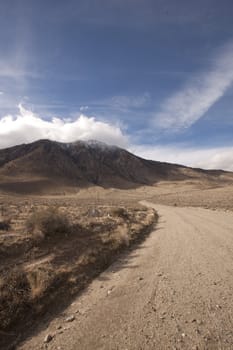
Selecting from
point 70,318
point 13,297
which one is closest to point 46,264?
point 13,297

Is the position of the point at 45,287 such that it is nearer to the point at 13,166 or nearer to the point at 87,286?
the point at 87,286

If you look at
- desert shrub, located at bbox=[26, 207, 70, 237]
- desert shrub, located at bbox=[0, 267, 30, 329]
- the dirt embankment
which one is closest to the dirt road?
the dirt embankment

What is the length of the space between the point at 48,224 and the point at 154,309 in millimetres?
9818

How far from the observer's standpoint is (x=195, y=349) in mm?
4629

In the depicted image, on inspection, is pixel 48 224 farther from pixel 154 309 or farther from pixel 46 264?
pixel 154 309

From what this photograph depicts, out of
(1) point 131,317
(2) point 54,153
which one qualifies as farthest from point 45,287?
(2) point 54,153

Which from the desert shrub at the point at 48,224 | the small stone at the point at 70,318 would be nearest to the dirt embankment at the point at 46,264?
the desert shrub at the point at 48,224

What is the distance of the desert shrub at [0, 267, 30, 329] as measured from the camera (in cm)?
606

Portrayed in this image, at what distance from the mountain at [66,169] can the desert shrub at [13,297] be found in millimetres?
101614

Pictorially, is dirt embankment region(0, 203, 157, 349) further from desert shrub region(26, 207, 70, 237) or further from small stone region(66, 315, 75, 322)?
small stone region(66, 315, 75, 322)

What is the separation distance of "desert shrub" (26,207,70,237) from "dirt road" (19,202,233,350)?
18.7ft

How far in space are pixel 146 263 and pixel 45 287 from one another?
13.1 feet

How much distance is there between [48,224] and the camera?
14914mm

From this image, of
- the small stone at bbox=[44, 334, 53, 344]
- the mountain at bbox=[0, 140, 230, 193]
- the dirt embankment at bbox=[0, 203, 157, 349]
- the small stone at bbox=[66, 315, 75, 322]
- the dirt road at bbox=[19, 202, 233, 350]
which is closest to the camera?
the dirt road at bbox=[19, 202, 233, 350]
